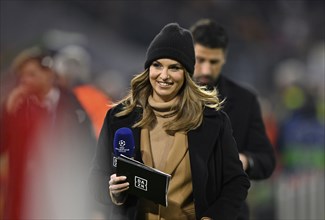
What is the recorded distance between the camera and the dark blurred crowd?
22.9 ft

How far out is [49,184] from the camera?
7.06m

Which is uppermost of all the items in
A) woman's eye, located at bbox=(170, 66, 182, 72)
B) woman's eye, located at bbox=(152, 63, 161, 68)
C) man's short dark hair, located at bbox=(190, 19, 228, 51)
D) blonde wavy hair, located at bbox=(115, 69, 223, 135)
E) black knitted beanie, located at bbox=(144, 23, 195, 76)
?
man's short dark hair, located at bbox=(190, 19, 228, 51)

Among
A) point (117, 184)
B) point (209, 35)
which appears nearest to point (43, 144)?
point (209, 35)

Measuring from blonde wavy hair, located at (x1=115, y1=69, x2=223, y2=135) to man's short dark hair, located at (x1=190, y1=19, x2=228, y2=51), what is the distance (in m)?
1.50

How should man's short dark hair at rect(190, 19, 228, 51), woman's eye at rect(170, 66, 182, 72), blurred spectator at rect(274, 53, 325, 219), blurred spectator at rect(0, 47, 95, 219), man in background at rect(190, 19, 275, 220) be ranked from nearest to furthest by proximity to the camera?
woman's eye at rect(170, 66, 182, 72), man in background at rect(190, 19, 275, 220), man's short dark hair at rect(190, 19, 228, 51), blurred spectator at rect(0, 47, 95, 219), blurred spectator at rect(274, 53, 325, 219)

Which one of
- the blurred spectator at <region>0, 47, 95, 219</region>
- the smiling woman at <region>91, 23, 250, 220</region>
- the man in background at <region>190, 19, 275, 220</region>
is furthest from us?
the blurred spectator at <region>0, 47, 95, 219</region>

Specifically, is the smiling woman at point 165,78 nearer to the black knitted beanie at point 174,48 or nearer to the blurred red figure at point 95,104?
the black knitted beanie at point 174,48

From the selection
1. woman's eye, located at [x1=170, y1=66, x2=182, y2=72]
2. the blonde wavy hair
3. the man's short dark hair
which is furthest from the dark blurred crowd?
the man's short dark hair

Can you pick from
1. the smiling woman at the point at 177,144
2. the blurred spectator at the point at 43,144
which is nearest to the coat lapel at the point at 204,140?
the smiling woman at the point at 177,144

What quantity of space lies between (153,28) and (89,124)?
32.3ft

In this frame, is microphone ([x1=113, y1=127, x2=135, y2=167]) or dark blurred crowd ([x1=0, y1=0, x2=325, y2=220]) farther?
dark blurred crowd ([x1=0, y1=0, x2=325, y2=220])

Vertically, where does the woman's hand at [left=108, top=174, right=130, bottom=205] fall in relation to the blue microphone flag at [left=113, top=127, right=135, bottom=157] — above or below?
below

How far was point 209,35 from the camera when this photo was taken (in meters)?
6.59

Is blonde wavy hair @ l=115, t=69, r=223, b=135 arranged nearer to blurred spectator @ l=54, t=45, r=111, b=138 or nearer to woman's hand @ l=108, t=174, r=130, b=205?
woman's hand @ l=108, t=174, r=130, b=205
